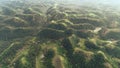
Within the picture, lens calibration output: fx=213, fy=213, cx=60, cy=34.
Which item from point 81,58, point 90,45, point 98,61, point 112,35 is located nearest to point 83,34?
point 90,45

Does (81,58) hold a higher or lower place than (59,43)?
lower

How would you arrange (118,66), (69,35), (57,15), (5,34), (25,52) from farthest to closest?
(57,15), (5,34), (69,35), (25,52), (118,66)

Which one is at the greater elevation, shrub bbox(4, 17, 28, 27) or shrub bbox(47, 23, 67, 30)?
shrub bbox(47, 23, 67, 30)

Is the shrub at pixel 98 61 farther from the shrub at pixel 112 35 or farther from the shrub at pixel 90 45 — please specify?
the shrub at pixel 112 35

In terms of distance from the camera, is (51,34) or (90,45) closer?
(90,45)

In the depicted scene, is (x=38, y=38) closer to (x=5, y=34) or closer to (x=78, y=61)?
(x=5, y=34)

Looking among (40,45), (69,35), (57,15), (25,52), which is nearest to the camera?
(25,52)

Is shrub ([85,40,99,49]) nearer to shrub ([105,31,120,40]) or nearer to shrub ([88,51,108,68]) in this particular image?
shrub ([88,51,108,68])

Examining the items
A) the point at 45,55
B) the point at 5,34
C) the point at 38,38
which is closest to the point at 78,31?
the point at 38,38

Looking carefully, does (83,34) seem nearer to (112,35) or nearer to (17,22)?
(112,35)

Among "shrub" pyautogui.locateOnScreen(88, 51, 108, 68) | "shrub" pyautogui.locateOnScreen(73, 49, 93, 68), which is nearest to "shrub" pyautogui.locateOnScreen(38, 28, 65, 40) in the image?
"shrub" pyautogui.locateOnScreen(73, 49, 93, 68)

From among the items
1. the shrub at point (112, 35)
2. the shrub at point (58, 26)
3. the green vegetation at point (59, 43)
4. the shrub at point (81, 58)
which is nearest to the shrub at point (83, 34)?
the green vegetation at point (59, 43)
